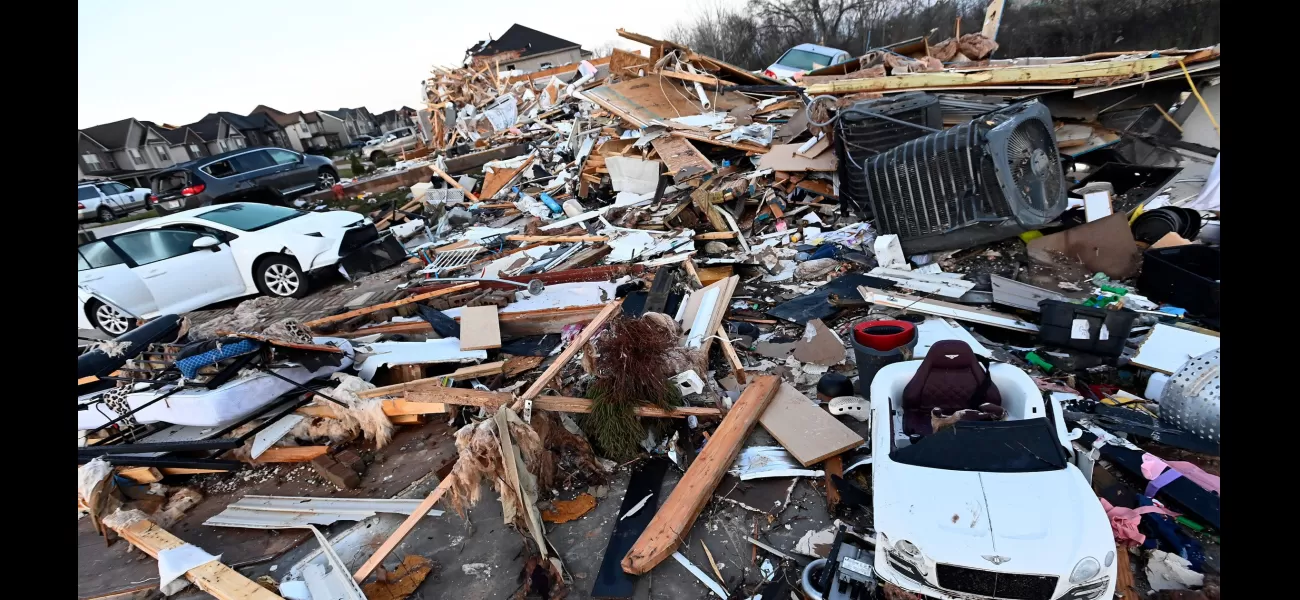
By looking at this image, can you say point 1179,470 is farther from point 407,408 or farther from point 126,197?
point 126,197

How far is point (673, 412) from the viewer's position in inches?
143

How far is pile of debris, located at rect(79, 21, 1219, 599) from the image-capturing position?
2.42 m

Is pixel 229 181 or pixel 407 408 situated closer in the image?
pixel 407 408

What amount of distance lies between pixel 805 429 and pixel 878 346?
874mm

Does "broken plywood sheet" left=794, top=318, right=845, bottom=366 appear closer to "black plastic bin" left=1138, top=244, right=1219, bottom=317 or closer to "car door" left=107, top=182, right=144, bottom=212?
"black plastic bin" left=1138, top=244, right=1219, bottom=317

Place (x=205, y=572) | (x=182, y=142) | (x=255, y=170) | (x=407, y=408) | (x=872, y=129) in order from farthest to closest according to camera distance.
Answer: (x=182, y=142), (x=255, y=170), (x=872, y=129), (x=407, y=408), (x=205, y=572)

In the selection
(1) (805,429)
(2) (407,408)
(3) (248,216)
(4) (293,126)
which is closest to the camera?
(1) (805,429)

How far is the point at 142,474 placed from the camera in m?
4.19

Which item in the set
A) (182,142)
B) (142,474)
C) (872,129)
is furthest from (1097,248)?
(182,142)

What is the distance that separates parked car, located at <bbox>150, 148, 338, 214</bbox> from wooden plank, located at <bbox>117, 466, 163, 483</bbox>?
33.5 feet

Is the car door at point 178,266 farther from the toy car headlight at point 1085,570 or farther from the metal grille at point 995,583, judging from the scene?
the toy car headlight at point 1085,570

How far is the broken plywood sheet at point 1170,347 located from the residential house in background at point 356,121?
6153 centimetres

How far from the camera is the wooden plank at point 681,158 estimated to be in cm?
877
